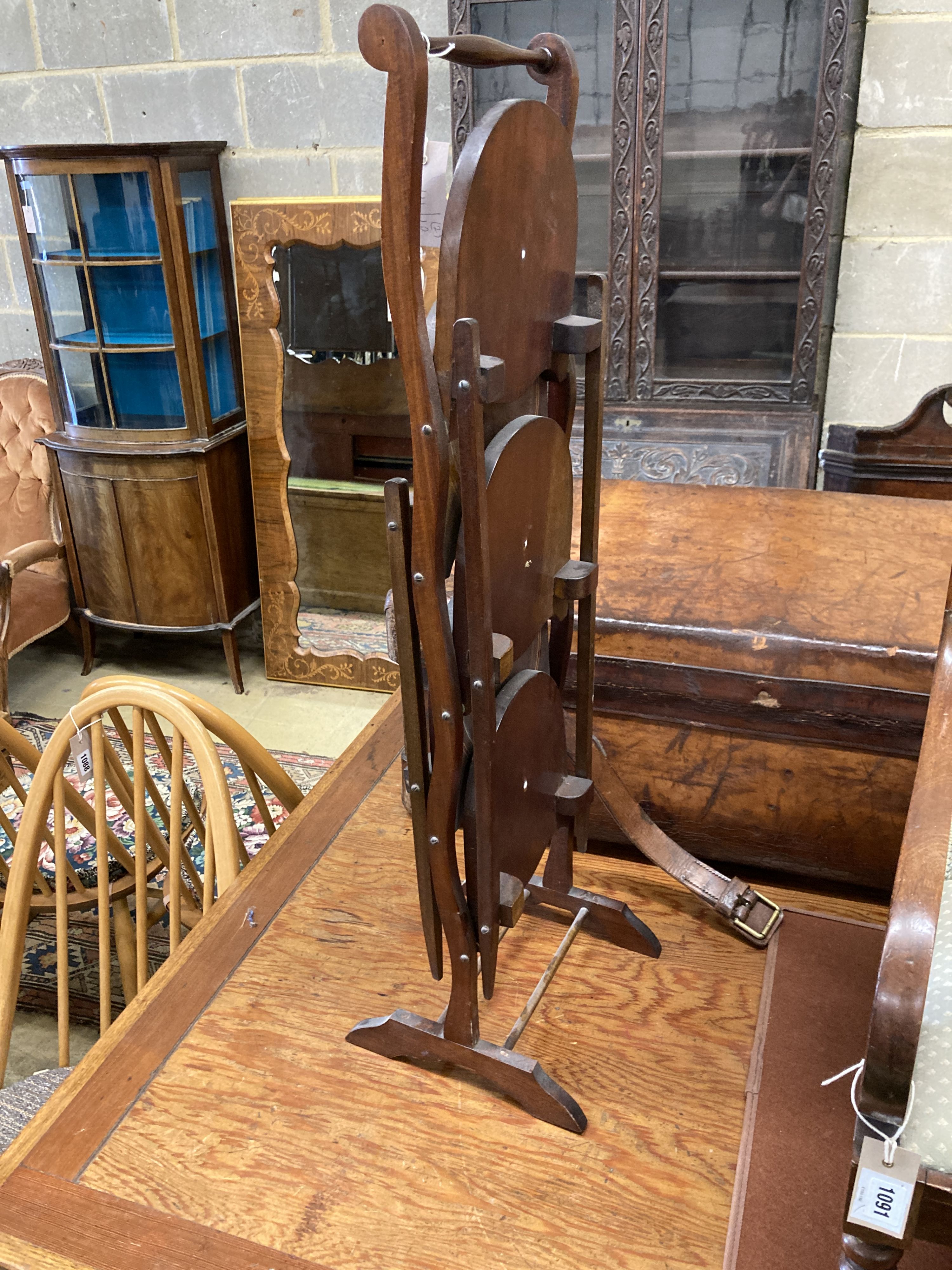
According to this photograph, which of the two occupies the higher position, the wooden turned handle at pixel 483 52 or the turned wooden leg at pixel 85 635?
the wooden turned handle at pixel 483 52

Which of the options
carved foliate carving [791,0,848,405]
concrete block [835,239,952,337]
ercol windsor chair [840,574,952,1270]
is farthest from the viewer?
concrete block [835,239,952,337]

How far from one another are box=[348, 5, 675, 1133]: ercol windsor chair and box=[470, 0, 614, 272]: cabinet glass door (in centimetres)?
162

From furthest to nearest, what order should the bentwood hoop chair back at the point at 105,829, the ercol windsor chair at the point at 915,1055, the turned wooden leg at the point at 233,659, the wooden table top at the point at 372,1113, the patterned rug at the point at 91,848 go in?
1. the turned wooden leg at the point at 233,659
2. the patterned rug at the point at 91,848
3. the bentwood hoop chair back at the point at 105,829
4. the wooden table top at the point at 372,1113
5. the ercol windsor chair at the point at 915,1055

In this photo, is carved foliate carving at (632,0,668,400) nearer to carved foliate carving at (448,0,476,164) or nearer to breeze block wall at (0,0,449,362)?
carved foliate carving at (448,0,476,164)

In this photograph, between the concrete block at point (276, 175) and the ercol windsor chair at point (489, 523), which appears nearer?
the ercol windsor chair at point (489, 523)

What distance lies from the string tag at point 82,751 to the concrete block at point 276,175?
2057 mm

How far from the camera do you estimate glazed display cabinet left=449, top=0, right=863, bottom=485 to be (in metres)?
2.26

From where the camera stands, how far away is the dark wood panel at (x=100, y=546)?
9.90 feet

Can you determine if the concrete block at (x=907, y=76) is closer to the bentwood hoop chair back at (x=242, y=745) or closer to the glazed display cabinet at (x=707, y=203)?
the glazed display cabinet at (x=707, y=203)

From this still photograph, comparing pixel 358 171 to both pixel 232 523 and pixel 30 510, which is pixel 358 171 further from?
pixel 30 510

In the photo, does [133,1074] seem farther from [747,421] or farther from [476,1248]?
[747,421]

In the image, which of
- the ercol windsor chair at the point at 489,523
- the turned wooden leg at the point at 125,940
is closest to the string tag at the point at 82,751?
the turned wooden leg at the point at 125,940

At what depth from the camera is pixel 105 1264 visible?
31.3 inches

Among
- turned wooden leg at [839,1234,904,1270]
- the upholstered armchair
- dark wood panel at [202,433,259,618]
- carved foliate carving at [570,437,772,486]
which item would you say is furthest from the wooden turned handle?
the upholstered armchair
